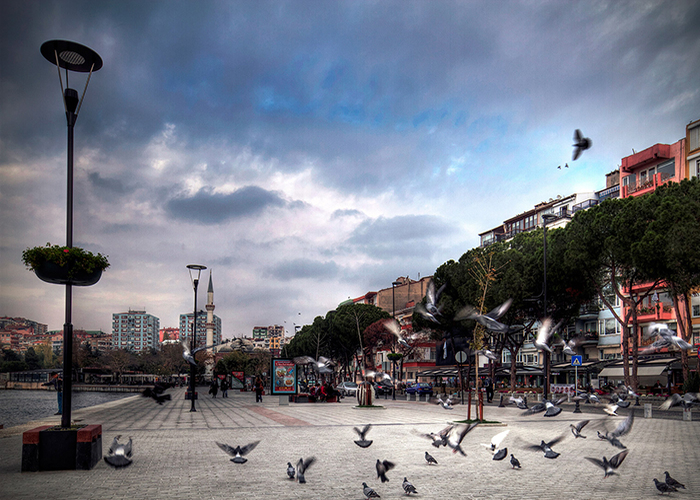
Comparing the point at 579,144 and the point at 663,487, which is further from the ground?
the point at 579,144

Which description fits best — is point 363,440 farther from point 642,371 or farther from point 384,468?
point 642,371

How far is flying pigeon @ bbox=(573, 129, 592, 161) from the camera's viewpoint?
7.86 metres

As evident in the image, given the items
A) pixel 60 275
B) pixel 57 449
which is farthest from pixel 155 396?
pixel 60 275

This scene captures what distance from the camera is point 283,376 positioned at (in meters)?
36.5

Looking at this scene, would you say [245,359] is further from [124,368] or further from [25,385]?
[25,385]

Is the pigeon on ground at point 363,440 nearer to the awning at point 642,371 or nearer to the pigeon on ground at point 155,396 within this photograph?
the pigeon on ground at point 155,396

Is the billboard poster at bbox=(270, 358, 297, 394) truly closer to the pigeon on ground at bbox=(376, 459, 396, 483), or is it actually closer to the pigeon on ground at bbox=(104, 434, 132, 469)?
the pigeon on ground at bbox=(104, 434, 132, 469)

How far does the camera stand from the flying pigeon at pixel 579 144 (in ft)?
25.8

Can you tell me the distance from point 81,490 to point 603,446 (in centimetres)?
1169

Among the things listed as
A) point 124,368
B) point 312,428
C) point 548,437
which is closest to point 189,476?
point 312,428

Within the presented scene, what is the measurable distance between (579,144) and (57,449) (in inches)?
381

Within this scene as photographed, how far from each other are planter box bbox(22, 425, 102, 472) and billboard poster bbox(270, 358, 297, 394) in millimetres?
26835

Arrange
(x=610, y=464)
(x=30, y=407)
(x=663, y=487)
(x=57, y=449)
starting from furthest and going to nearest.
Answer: (x=30, y=407) < (x=57, y=449) < (x=610, y=464) < (x=663, y=487)

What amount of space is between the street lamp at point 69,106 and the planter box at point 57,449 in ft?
1.03
